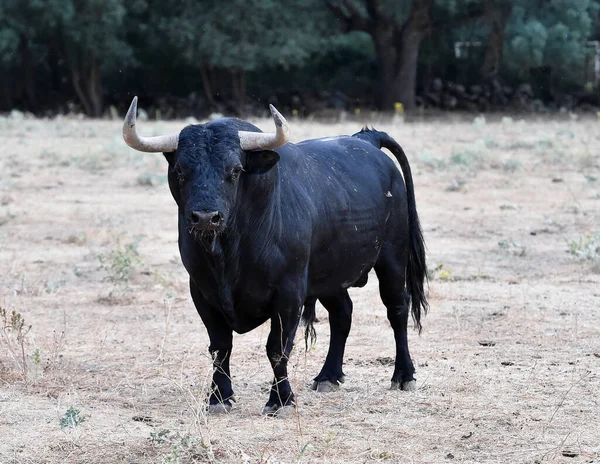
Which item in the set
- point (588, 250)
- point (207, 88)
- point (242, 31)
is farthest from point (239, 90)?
point (588, 250)

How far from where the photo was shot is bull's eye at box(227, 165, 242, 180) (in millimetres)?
5691

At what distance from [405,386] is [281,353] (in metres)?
1.10

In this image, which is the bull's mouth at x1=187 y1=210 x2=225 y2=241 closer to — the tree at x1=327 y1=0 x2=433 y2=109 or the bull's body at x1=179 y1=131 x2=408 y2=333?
the bull's body at x1=179 y1=131 x2=408 y2=333

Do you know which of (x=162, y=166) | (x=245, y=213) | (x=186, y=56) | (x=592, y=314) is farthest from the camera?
(x=186, y=56)

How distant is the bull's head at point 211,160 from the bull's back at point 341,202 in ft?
1.46

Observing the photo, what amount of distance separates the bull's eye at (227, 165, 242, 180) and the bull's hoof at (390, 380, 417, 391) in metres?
1.94

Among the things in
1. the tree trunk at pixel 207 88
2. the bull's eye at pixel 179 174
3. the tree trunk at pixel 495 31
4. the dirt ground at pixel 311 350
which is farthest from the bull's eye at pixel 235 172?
the tree trunk at pixel 207 88

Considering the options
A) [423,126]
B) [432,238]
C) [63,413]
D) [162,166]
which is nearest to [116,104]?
[423,126]

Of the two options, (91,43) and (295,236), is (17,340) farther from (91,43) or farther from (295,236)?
(91,43)

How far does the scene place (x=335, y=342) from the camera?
23.1ft

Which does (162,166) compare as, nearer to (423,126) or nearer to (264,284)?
(423,126)

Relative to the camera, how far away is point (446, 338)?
321 inches

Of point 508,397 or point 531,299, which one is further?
point 531,299

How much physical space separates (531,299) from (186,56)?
84.7ft
